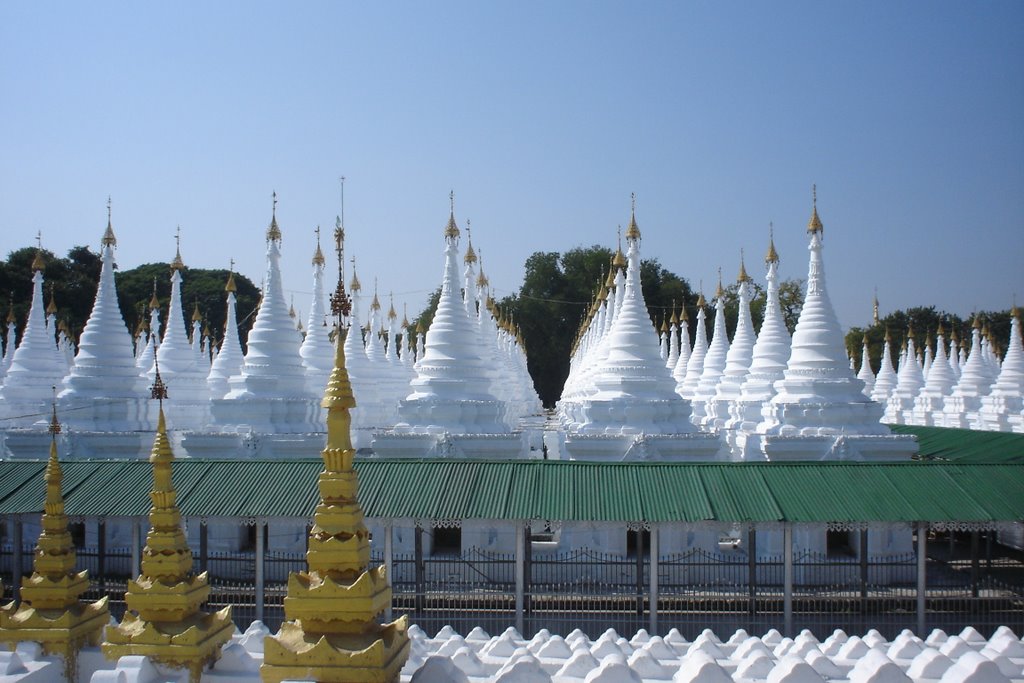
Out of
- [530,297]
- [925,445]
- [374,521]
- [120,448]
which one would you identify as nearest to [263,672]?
[374,521]

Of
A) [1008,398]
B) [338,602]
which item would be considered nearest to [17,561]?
[338,602]

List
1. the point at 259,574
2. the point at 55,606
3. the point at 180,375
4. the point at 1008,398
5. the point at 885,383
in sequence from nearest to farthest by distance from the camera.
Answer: the point at 55,606, the point at 259,574, the point at 180,375, the point at 1008,398, the point at 885,383

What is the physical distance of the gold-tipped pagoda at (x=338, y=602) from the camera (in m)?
6.56

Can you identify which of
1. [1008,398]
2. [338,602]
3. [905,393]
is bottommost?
[905,393]

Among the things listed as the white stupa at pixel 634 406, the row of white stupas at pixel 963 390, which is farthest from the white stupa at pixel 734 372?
the white stupa at pixel 634 406

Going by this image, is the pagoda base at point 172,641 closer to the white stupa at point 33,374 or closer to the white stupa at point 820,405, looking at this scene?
the white stupa at point 820,405

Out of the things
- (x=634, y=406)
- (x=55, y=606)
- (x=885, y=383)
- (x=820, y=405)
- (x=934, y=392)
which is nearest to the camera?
(x=55, y=606)

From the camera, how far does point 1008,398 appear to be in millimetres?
31688

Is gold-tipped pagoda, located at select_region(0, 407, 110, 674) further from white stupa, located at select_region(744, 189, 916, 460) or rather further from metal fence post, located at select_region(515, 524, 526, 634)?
white stupa, located at select_region(744, 189, 916, 460)

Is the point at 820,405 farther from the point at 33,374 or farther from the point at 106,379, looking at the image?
the point at 33,374

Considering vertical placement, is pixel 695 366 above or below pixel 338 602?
above

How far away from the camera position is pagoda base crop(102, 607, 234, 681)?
755 centimetres

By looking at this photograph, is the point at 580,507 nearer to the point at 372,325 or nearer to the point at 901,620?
→ the point at 901,620

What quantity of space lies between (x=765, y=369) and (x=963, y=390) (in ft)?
50.9
